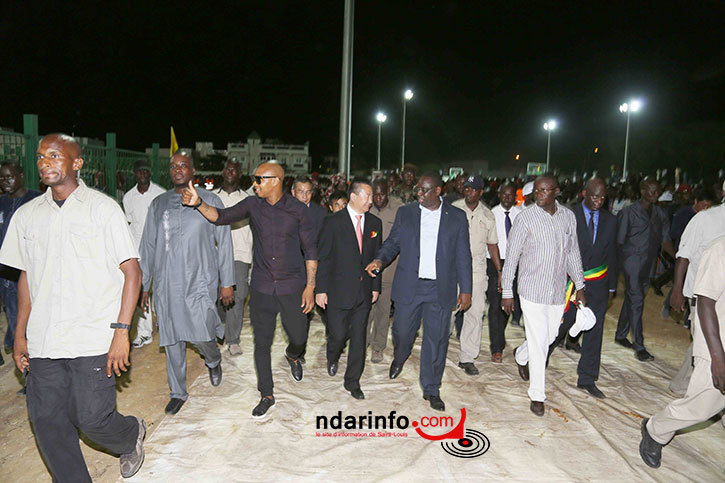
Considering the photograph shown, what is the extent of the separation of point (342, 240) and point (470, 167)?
7301cm

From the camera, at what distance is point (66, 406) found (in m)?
3.22

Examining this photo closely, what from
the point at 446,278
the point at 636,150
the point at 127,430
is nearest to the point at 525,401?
the point at 446,278

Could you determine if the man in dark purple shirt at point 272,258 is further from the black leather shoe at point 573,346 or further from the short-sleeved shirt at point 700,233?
the black leather shoe at point 573,346

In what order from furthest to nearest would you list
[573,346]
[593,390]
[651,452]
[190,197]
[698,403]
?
[573,346]
[593,390]
[190,197]
[651,452]
[698,403]

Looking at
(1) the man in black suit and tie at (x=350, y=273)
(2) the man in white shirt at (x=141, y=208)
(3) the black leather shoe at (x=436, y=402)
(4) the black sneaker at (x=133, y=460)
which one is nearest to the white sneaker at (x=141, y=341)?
(2) the man in white shirt at (x=141, y=208)

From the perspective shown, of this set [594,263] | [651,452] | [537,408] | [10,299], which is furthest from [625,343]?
[10,299]

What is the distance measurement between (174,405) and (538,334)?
3.68 m

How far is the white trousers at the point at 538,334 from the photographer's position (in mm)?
4988

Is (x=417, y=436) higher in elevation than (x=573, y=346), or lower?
lower

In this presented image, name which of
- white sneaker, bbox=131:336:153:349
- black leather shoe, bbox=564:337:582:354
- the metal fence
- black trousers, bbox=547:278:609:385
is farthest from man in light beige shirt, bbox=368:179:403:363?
the metal fence

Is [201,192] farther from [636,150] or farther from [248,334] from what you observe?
[636,150]

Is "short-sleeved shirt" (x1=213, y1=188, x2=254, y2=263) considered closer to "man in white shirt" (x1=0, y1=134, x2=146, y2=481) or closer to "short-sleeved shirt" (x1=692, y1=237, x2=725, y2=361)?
"man in white shirt" (x1=0, y1=134, x2=146, y2=481)

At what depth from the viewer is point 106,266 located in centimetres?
331

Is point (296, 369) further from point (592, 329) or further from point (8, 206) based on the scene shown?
point (8, 206)
